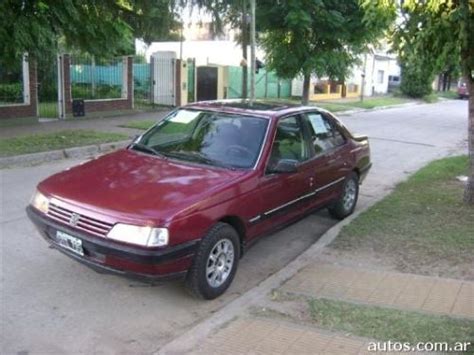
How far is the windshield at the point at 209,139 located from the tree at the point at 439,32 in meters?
2.73

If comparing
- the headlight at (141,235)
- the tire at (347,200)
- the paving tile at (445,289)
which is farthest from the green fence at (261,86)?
the headlight at (141,235)

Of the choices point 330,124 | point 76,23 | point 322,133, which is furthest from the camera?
point 76,23

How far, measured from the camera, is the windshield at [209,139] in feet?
17.7

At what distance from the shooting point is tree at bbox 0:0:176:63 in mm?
11859

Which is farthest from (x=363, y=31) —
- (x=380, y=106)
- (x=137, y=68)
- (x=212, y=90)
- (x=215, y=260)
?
(x=380, y=106)

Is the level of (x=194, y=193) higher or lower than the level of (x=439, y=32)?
lower

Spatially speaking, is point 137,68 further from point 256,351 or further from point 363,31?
point 256,351

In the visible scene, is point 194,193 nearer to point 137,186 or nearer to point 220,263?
point 137,186

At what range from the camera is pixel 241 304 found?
15.2ft

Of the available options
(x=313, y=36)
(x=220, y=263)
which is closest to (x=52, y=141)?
(x=313, y=36)

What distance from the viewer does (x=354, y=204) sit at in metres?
7.82

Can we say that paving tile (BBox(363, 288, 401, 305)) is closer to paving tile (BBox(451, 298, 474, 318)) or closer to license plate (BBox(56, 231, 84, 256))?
paving tile (BBox(451, 298, 474, 318))

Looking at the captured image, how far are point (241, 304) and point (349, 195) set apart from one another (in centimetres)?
337

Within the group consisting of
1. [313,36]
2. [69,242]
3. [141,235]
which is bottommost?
[69,242]
